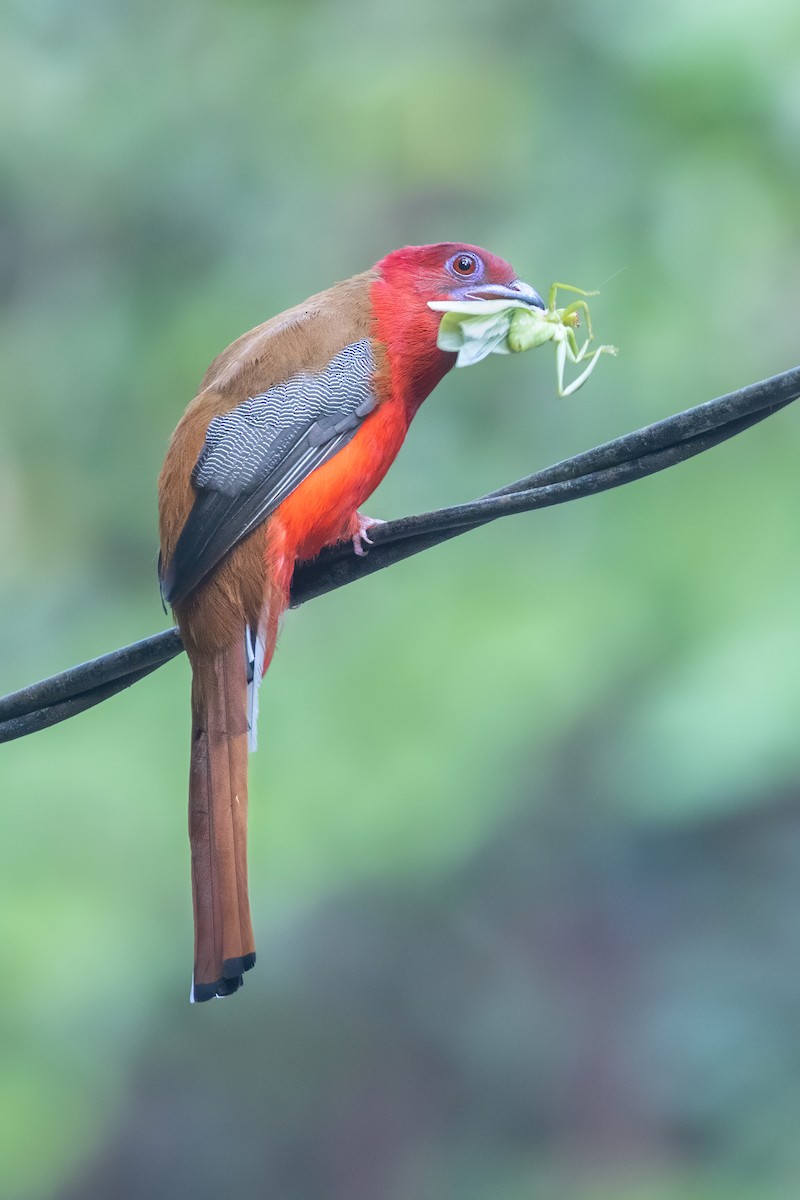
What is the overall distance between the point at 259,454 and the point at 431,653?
261cm

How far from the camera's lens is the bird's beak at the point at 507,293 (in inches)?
140

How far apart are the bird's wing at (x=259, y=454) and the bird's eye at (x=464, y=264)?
0.55 meters

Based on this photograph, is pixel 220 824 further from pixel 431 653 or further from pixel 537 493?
pixel 431 653

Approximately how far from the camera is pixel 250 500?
316cm

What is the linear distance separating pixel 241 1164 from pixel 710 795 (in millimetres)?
3447

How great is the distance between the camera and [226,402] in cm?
330

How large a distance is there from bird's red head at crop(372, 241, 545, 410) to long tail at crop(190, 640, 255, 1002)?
32.7 inches

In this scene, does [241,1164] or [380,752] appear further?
[241,1164]

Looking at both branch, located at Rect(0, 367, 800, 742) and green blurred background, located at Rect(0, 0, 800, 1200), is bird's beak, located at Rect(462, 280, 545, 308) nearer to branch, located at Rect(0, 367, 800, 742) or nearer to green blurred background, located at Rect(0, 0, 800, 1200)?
branch, located at Rect(0, 367, 800, 742)

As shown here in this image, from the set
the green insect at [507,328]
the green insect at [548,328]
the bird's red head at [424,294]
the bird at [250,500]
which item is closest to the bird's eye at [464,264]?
the bird's red head at [424,294]

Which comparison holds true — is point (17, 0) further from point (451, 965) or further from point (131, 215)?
point (451, 965)

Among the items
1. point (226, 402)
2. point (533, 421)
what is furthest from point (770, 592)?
point (226, 402)

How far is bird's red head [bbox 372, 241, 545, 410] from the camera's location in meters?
3.56

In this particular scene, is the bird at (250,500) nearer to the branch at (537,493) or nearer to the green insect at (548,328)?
the green insect at (548,328)
